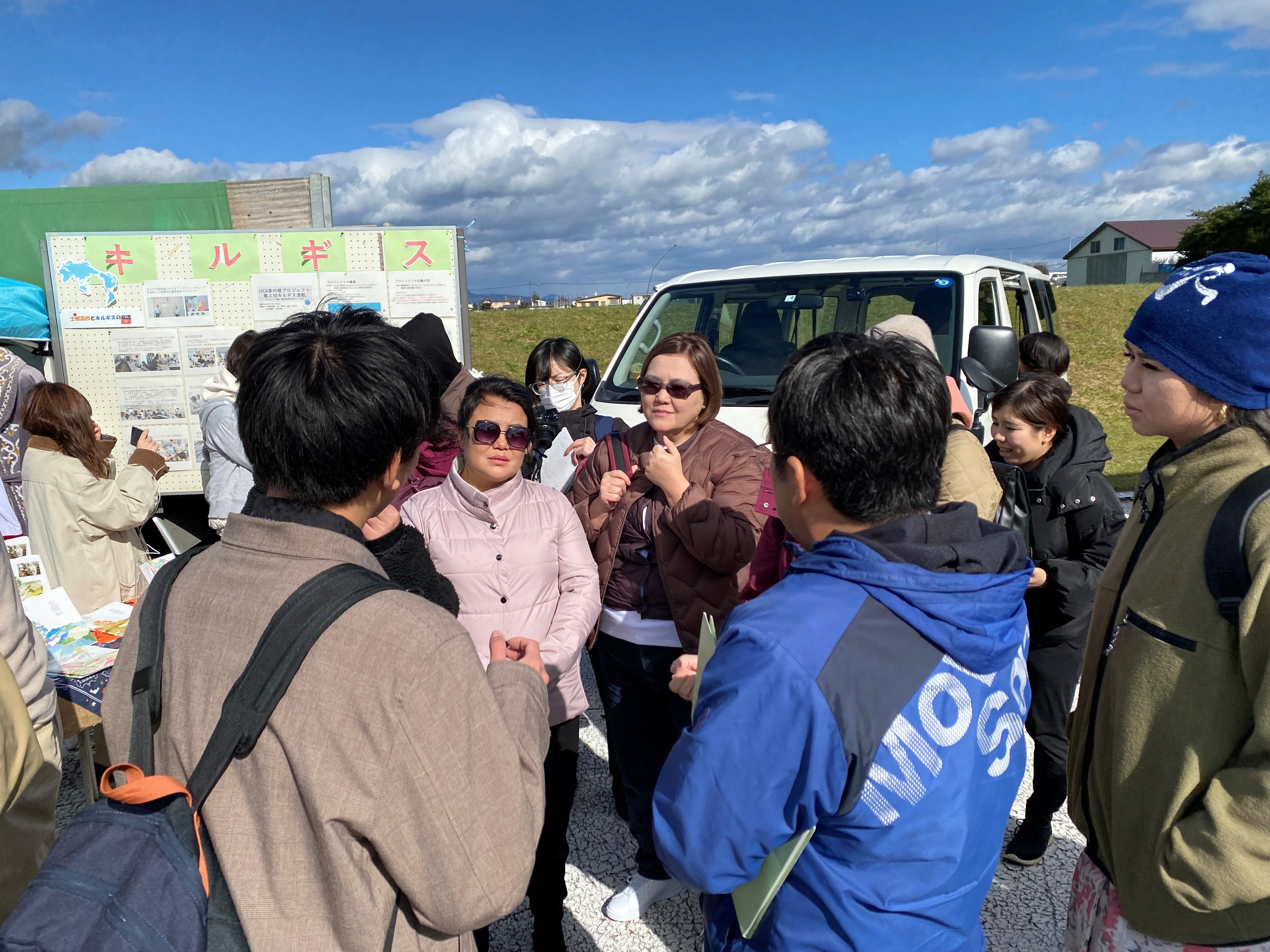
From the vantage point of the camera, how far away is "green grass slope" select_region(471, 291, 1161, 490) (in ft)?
54.8

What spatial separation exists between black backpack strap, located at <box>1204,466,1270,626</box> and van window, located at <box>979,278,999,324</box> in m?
3.70

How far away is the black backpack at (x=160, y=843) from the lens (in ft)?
3.29

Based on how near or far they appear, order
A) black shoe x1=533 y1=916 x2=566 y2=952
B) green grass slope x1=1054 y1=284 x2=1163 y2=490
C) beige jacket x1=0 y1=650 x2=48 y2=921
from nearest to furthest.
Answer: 1. beige jacket x1=0 y1=650 x2=48 y2=921
2. black shoe x1=533 y1=916 x2=566 y2=952
3. green grass slope x1=1054 y1=284 x2=1163 y2=490

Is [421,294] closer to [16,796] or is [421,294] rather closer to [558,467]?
[558,467]

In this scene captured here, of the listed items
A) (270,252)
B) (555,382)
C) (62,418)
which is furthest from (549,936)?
(270,252)

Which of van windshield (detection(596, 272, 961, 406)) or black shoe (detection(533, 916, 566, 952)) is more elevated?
van windshield (detection(596, 272, 961, 406))

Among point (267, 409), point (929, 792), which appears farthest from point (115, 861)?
point (929, 792)

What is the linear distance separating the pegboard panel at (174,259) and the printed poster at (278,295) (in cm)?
45

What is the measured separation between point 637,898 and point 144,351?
5074 millimetres

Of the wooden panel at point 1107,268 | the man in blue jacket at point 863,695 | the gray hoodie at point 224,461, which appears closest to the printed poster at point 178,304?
the gray hoodie at point 224,461

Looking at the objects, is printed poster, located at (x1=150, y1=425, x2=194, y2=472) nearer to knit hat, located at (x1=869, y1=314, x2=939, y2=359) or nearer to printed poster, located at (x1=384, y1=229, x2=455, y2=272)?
printed poster, located at (x1=384, y1=229, x2=455, y2=272)

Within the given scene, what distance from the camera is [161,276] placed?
222 inches

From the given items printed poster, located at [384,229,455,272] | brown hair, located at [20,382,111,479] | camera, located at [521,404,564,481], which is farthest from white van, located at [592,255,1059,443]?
brown hair, located at [20,382,111,479]

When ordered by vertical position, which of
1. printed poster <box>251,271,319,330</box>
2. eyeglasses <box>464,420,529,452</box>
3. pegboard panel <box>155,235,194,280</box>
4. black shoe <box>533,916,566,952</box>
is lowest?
black shoe <box>533,916,566,952</box>
